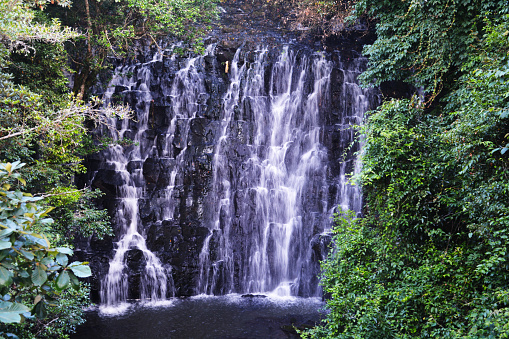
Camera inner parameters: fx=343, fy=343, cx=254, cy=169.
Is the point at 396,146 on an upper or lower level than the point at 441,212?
upper

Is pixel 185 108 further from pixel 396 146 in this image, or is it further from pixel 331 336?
pixel 331 336

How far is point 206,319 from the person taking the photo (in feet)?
35.7

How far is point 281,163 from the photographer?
15273 mm

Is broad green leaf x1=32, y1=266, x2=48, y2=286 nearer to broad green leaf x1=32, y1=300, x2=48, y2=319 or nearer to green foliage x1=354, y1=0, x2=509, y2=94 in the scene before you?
broad green leaf x1=32, y1=300, x2=48, y2=319

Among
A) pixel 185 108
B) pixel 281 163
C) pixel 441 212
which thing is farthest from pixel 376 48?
pixel 185 108

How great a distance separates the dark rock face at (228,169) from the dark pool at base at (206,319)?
47.6 inches

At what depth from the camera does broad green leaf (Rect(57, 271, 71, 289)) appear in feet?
9.02

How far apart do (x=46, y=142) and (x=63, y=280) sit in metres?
8.69

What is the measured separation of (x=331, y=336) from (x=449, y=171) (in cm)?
416

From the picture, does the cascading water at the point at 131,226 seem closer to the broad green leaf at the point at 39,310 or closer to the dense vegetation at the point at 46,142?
the dense vegetation at the point at 46,142

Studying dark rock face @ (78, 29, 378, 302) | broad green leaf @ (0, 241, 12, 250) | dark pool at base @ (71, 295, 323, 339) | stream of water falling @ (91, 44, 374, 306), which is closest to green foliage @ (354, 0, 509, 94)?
dark rock face @ (78, 29, 378, 302)

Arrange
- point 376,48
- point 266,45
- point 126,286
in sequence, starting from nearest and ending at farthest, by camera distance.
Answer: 1. point 376,48
2. point 126,286
3. point 266,45

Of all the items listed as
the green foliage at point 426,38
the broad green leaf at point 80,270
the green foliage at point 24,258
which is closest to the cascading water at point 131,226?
the green foliage at point 426,38

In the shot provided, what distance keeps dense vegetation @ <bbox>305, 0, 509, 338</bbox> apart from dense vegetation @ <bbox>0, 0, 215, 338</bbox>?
542 centimetres
